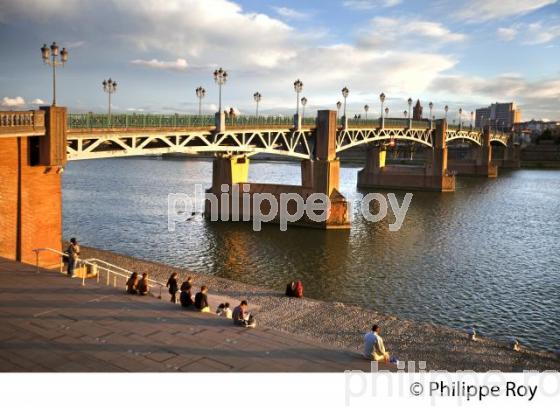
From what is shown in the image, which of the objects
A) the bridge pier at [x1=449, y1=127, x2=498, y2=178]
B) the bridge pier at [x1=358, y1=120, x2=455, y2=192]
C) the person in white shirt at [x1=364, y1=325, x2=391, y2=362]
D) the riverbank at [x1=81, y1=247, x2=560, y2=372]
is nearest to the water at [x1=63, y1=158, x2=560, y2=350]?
the riverbank at [x1=81, y1=247, x2=560, y2=372]

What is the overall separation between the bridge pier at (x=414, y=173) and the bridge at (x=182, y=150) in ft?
0.47

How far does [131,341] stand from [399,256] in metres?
22.0

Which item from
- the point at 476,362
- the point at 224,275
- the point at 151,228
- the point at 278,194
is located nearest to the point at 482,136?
the point at 278,194

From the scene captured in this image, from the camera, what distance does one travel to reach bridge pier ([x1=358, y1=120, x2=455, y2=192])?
72938 millimetres

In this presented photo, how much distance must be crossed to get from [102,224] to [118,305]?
25.4 metres

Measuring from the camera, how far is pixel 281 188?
4131cm

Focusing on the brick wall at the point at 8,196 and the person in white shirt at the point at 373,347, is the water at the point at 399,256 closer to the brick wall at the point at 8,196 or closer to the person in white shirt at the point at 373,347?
the person in white shirt at the point at 373,347

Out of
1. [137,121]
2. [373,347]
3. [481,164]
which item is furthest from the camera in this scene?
[481,164]

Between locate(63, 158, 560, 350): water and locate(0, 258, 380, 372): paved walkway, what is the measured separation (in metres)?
9.60

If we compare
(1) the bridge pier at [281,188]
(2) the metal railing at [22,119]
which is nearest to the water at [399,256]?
(1) the bridge pier at [281,188]

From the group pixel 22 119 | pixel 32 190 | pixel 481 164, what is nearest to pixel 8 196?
pixel 32 190

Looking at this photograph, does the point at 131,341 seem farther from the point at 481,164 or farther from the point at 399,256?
the point at 481,164

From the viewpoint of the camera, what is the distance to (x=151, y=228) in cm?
3659
